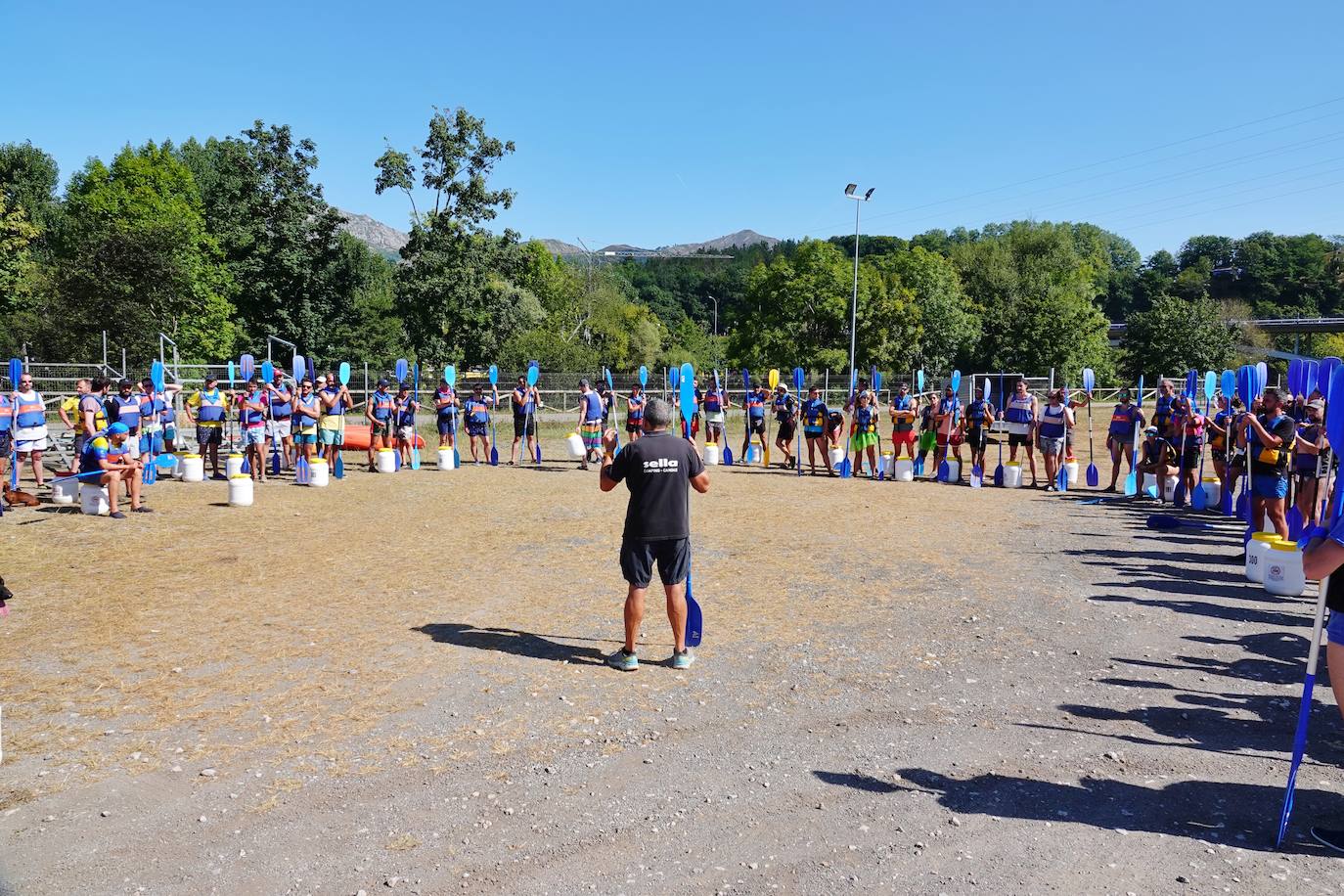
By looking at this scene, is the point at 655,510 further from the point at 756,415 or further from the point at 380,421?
the point at 756,415

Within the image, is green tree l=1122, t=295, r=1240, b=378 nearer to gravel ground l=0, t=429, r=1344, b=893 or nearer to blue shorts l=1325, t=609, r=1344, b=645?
gravel ground l=0, t=429, r=1344, b=893

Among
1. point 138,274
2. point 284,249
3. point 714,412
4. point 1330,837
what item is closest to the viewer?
point 1330,837

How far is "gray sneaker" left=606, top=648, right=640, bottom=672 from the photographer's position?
6.24 m

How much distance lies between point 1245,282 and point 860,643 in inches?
4938

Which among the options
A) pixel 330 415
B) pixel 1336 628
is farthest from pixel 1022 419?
pixel 330 415

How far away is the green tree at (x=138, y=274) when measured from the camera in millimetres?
34094

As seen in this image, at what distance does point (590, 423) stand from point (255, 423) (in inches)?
256

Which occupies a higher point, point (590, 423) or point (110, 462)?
point (590, 423)

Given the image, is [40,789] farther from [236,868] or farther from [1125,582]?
[1125,582]

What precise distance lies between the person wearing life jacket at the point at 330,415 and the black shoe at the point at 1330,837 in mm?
15488

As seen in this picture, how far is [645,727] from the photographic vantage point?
5.30m

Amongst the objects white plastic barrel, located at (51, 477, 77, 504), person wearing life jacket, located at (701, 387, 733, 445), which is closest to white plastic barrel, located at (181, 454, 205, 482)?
white plastic barrel, located at (51, 477, 77, 504)

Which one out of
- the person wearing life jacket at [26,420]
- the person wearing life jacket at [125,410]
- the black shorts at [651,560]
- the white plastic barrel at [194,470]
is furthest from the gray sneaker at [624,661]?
the white plastic barrel at [194,470]

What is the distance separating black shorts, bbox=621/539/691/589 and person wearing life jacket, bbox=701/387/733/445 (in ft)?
44.4
